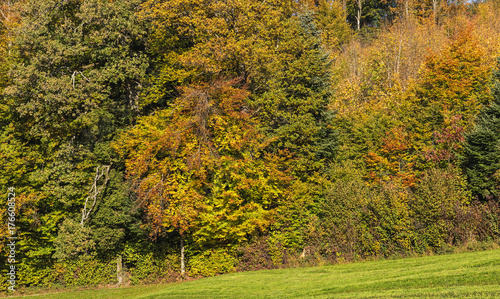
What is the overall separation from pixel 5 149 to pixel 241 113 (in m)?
13.7

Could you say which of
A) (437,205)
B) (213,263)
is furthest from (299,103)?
(213,263)

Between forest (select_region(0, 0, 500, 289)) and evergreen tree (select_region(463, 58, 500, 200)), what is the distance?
100mm

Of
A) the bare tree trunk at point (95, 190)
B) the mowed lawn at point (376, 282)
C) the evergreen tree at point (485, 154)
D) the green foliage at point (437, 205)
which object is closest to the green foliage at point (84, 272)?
the bare tree trunk at point (95, 190)

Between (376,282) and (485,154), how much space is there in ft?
35.2

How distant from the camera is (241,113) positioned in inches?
870

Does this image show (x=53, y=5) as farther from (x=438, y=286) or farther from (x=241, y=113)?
(x=438, y=286)

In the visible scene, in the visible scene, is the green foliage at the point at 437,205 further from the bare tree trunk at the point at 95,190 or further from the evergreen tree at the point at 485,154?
the bare tree trunk at the point at 95,190

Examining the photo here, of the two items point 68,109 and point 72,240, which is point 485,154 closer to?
point 68,109

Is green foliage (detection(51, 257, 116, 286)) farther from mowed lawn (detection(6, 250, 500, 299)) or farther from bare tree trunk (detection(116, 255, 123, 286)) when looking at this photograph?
mowed lawn (detection(6, 250, 500, 299))

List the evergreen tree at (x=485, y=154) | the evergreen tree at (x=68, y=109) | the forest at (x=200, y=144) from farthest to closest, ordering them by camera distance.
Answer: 1. the evergreen tree at (x=68, y=109)
2. the forest at (x=200, y=144)
3. the evergreen tree at (x=485, y=154)

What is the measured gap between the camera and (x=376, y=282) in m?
12.0

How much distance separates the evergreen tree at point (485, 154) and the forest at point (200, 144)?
100 millimetres

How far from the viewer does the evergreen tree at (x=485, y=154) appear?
18234mm

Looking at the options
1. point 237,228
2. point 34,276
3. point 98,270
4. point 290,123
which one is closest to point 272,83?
point 290,123
